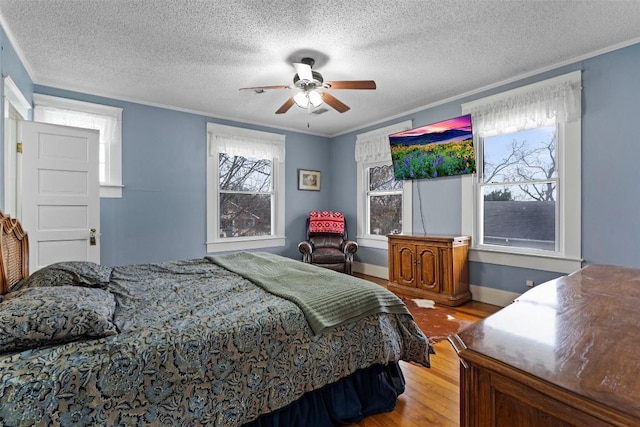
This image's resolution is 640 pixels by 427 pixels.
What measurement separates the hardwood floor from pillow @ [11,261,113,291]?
1.76 meters

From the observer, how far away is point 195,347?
4.14ft

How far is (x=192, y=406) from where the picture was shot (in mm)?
1214

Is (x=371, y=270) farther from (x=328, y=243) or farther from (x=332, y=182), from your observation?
(x=332, y=182)

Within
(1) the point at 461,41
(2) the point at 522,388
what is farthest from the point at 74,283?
(1) the point at 461,41

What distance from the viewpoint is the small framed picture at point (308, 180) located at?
5.49 m

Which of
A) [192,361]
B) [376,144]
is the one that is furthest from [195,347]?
[376,144]

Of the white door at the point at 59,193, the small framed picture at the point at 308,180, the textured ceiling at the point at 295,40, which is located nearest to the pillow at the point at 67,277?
the white door at the point at 59,193

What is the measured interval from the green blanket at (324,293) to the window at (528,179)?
2.27 metres

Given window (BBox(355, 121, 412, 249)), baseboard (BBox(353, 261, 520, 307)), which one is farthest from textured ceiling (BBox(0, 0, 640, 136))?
baseboard (BBox(353, 261, 520, 307))

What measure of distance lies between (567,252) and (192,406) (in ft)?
11.5

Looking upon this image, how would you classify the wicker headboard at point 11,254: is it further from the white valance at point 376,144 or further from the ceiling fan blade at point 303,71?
the white valance at point 376,144

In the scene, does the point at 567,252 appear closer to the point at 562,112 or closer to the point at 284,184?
the point at 562,112

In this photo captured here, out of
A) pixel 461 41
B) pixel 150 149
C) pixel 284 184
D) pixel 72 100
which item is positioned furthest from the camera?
pixel 284 184

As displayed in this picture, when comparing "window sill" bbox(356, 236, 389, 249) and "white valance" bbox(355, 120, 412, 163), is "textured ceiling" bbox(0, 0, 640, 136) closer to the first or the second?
"white valance" bbox(355, 120, 412, 163)
